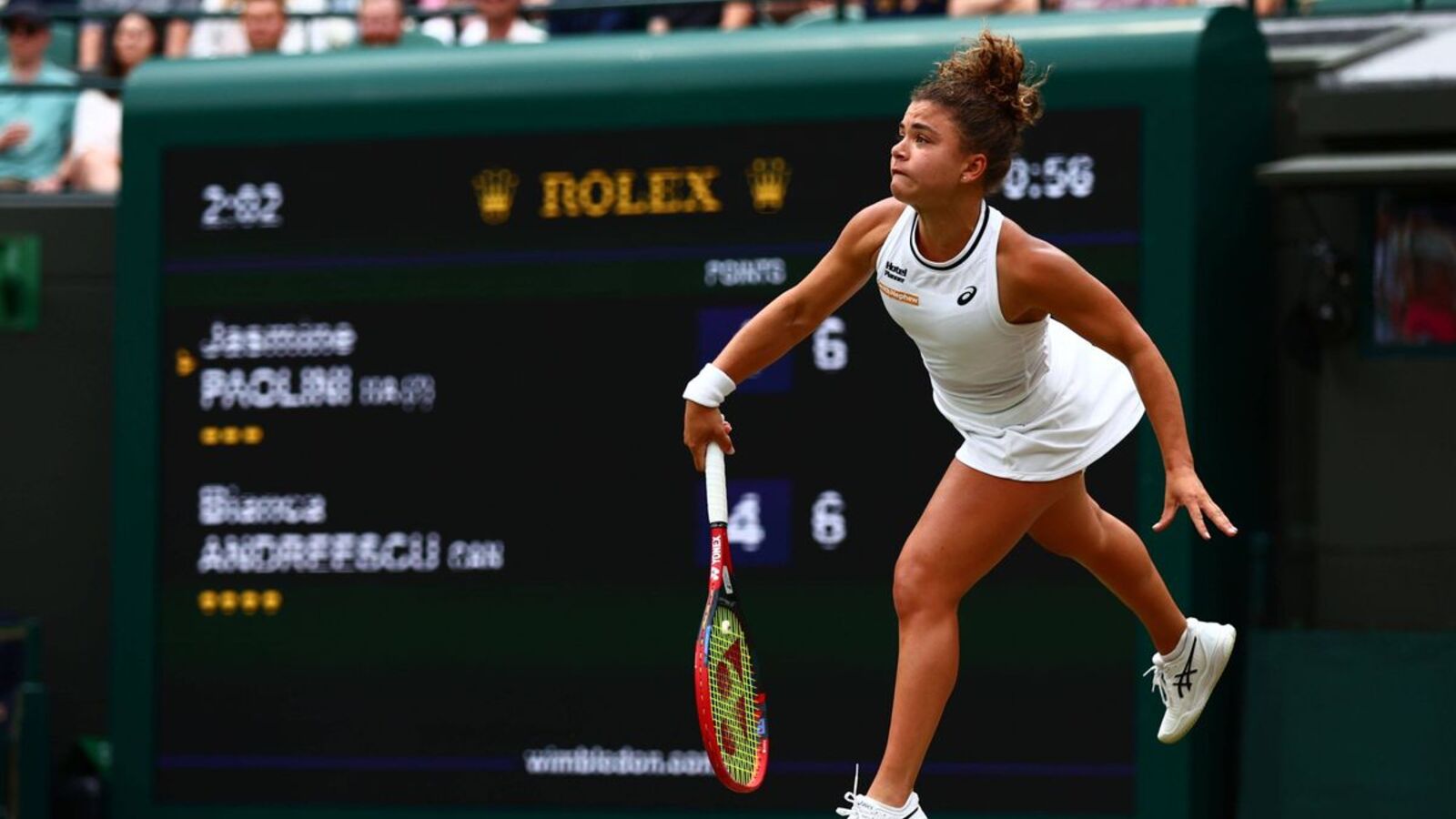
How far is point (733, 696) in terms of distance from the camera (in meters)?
6.81

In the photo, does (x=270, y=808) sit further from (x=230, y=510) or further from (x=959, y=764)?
(x=959, y=764)

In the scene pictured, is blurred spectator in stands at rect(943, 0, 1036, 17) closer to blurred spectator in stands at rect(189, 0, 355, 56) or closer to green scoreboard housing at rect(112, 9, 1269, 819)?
green scoreboard housing at rect(112, 9, 1269, 819)

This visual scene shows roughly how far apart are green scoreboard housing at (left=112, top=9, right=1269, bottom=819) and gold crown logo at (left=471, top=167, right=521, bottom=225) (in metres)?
0.01

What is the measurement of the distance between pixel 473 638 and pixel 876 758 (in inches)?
61.8

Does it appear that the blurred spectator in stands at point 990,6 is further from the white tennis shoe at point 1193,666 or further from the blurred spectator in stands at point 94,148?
the white tennis shoe at point 1193,666

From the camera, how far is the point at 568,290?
32.9 ft

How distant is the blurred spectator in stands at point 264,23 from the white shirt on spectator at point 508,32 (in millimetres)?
802

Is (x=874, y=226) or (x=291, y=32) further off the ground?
(x=291, y=32)

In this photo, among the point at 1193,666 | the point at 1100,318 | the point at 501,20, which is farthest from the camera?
the point at 501,20

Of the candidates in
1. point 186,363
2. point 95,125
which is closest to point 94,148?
point 95,125

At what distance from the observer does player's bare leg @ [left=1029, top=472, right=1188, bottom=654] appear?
6.87 meters

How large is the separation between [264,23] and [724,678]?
616 cm

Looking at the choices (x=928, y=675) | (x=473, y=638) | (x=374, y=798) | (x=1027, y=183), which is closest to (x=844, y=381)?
(x=1027, y=183)

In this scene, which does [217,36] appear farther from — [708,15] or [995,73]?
[995,73]
